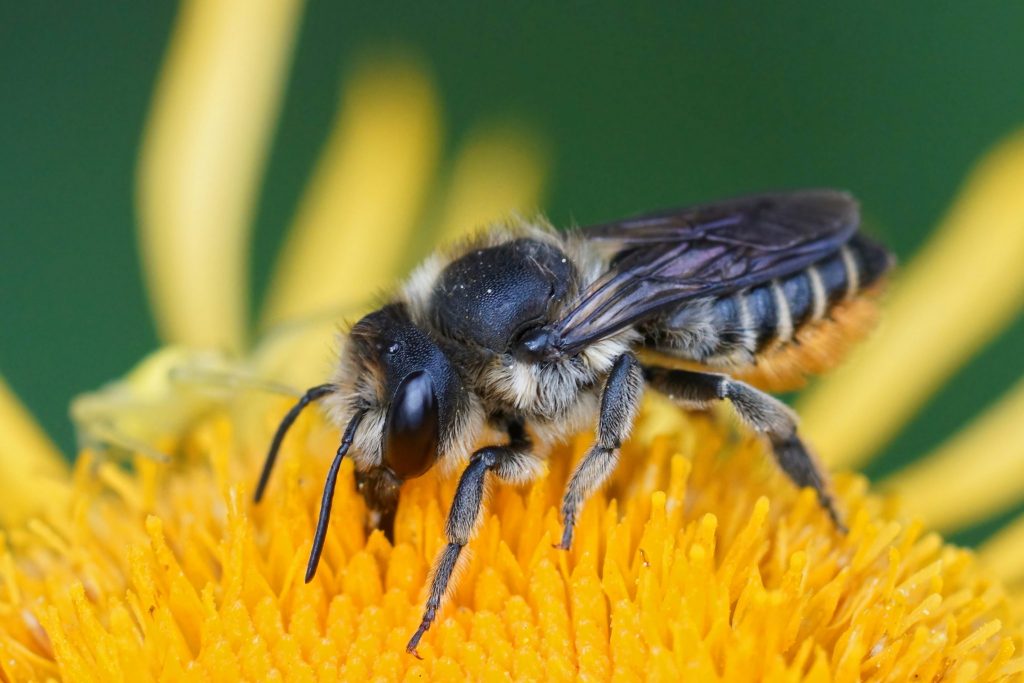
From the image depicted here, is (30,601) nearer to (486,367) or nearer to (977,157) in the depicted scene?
(486,367)

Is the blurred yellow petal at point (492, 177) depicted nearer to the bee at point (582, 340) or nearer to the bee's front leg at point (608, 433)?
the bee at point (582, 340)

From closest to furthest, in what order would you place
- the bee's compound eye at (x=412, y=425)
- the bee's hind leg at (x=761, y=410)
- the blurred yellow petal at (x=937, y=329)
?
the bee's compound eye at (x=412, y=425)
the bee's hind leg at (x=761, y=410)
the blurred yellow petal at (x=937, y=329)

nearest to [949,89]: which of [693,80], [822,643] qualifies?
[693,80]

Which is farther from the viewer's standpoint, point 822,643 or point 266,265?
point 266,265

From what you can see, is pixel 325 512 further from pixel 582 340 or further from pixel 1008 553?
pixel 1008 553

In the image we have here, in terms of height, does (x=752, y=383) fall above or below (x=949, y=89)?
below

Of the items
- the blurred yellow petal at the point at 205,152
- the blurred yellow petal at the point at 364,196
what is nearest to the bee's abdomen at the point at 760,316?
the blurred yellow petal at the point at 364,196
